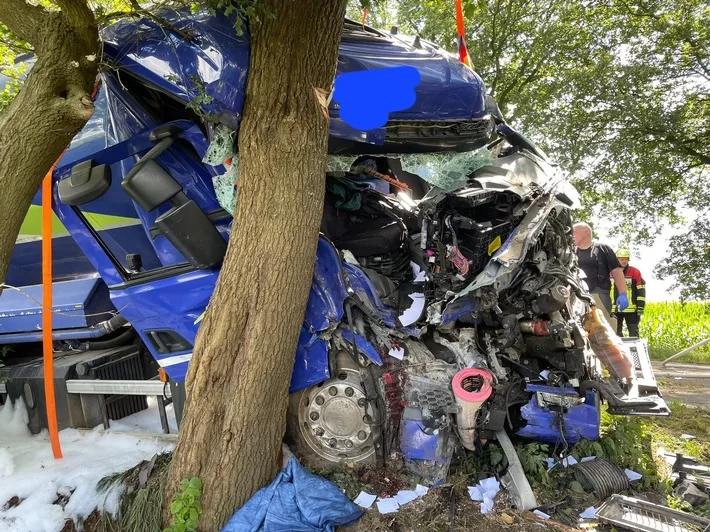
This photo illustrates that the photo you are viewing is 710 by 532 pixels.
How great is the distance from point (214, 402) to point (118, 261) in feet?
4.37

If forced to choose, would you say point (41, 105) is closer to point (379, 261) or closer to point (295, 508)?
point (379, 261)

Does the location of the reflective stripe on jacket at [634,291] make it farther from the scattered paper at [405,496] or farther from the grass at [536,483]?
the scattered paper at [405,496]

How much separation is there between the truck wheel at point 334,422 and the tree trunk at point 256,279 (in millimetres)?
449

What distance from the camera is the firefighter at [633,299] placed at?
6828 mm

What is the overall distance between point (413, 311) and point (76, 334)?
2.88m

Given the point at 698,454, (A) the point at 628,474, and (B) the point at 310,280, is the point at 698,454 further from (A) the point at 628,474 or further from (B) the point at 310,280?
(B) the point at 310,280

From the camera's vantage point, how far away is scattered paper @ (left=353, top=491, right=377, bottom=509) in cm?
292

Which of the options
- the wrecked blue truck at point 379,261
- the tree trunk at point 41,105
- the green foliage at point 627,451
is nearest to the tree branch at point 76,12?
the tree trunk at point 41,105

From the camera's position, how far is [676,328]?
9.21 m

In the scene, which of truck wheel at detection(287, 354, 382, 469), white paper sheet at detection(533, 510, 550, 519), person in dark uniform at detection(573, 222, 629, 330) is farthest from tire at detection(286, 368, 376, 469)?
person in dark uniform at detection(573, 222, 629, 330)

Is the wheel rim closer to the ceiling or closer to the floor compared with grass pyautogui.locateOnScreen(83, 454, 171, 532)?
closer to the ceiling

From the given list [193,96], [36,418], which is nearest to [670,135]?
[193,96]

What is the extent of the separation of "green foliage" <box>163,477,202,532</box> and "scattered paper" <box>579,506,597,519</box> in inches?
87.0

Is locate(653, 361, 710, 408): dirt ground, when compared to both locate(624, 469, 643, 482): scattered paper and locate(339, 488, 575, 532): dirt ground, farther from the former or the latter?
locate(339, 488, 575, 532): dirt ground
